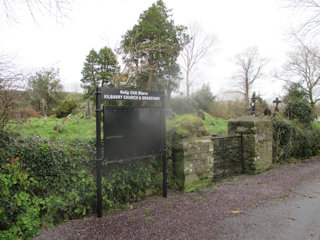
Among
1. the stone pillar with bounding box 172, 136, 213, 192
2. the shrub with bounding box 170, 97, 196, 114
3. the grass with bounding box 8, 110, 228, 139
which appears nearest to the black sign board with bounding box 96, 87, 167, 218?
the stone pillar with bounding box 172, 136, 213, 192

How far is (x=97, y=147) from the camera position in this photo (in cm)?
331

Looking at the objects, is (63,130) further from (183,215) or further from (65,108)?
(65,108)

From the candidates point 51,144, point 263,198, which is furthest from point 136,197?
point 263,198

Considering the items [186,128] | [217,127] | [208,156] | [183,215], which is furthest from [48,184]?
[217,127]

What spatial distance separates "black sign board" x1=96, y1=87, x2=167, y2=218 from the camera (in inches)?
131

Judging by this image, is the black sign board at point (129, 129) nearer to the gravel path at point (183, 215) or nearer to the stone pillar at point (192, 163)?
the gravel path at point (183, 215)

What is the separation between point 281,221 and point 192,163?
1867 millimetres

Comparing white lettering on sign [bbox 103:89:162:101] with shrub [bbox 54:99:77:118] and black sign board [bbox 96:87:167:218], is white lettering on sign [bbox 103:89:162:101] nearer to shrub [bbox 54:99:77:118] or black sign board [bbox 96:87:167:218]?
black sign board [bbox 96:87:167:218]

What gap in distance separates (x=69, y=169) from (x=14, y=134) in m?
0.94

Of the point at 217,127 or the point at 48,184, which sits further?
the point at 217,127

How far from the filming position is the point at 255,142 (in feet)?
19.8

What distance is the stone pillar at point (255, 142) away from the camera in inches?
239

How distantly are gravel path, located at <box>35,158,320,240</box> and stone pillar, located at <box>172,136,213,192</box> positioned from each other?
249 mm

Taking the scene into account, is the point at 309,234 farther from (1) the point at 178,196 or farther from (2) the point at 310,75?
(2) the point at 310,75
